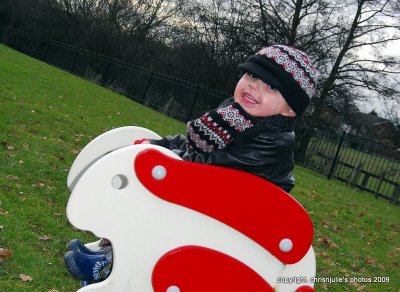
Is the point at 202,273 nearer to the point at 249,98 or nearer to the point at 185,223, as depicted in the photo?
the point at 185,223

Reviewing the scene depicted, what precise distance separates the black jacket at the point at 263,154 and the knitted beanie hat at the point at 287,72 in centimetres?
11

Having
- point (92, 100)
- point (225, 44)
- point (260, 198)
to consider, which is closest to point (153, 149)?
point (260, 198)

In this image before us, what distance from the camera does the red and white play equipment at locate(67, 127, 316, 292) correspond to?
169 cm

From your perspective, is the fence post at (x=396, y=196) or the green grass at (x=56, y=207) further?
the fence post at (x=396, y=196)

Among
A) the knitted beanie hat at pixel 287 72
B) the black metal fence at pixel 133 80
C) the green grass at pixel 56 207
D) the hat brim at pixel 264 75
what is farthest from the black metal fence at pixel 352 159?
the hat brim at pixel 264 75

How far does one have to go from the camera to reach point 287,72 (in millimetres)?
1975

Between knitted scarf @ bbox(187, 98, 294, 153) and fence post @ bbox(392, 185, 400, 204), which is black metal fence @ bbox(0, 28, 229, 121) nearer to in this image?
fence post @ bbox(392, 185, 400, 204)

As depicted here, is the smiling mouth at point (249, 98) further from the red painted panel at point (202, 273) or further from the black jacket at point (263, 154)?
the red painted panel at point (202, 273)

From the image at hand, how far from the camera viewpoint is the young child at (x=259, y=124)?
6.16 ft

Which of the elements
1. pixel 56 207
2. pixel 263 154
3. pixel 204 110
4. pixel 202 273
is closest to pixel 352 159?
pixel 204 110

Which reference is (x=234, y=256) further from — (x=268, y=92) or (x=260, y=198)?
(x=268, y=92)

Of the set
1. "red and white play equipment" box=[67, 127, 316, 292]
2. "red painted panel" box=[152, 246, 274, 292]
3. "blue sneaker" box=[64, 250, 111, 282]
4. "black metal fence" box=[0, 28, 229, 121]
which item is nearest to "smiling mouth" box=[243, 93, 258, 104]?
"red and white play equipment" box=[67, 127, 316, 292]

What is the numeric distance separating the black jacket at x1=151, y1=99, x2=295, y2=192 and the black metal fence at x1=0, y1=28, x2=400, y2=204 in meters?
11.7

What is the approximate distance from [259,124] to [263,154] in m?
0.13
